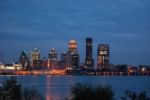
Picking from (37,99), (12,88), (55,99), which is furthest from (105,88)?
(55,99)

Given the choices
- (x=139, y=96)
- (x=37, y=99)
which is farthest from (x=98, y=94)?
(x=37, y=99)

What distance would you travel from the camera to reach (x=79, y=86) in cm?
3005

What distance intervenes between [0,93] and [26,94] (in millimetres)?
3846

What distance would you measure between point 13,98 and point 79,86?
8339 millimetres

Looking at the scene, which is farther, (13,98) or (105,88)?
(13,98)

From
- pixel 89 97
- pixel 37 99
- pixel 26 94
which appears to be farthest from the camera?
pixel 37 99

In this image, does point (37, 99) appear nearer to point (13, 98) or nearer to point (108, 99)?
point (13, 98)

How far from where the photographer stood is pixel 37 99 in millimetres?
44719

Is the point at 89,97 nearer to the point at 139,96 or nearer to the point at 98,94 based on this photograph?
the point at 98,94

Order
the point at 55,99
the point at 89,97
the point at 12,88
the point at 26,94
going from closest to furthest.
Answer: the point at 89,97 < the point at 12,88 < the point at 26,94 < the point at 55,99

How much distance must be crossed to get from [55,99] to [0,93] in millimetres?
42713

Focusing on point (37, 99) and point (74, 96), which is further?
point (37, 99)

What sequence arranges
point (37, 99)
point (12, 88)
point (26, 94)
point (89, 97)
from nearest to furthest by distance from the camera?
point (89, 97), point (12, 88), point (26, 94), point (37, 99)

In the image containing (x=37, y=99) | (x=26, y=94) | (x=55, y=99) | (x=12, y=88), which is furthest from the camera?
(x=55, y=99)
